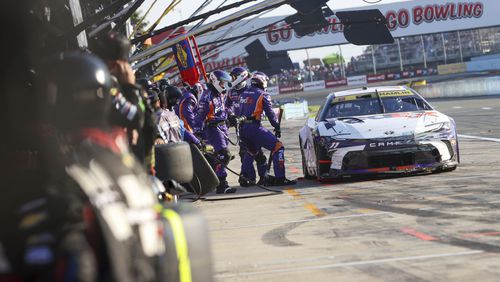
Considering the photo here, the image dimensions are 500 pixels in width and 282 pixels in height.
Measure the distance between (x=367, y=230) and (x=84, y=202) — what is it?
5071 millimetres

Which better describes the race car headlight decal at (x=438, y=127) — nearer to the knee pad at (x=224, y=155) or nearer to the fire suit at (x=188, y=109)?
the knee pad at (x=224, y=155)

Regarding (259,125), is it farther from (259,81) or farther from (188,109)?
(188,109)

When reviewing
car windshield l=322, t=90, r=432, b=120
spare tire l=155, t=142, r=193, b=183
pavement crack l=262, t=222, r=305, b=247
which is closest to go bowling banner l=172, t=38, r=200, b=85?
car windshield l=322, t=90, r=432, b=120

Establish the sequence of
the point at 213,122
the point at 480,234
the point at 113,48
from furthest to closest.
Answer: the point at 213,122 → the point at 480,234 → the point at 113,48

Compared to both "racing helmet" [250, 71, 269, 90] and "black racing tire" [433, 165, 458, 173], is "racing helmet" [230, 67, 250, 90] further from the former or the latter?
"black racing tire" [433, 165, 458, 173]

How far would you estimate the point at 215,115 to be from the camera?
527 inches

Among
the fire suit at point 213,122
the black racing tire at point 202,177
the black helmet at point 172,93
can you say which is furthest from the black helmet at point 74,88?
the fire suit at point 213,122

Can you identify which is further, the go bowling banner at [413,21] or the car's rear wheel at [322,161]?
the go bowling banner at [413,21]

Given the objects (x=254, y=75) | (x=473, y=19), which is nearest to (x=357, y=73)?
(x=473, y=19)

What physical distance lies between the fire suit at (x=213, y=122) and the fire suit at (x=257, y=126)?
0.34 meters

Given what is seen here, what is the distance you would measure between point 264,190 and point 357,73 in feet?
221

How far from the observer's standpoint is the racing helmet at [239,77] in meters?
13.6

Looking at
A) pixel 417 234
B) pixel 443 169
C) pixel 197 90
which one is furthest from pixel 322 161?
pixel 417 234

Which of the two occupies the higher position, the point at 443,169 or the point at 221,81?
the point at 221,81
